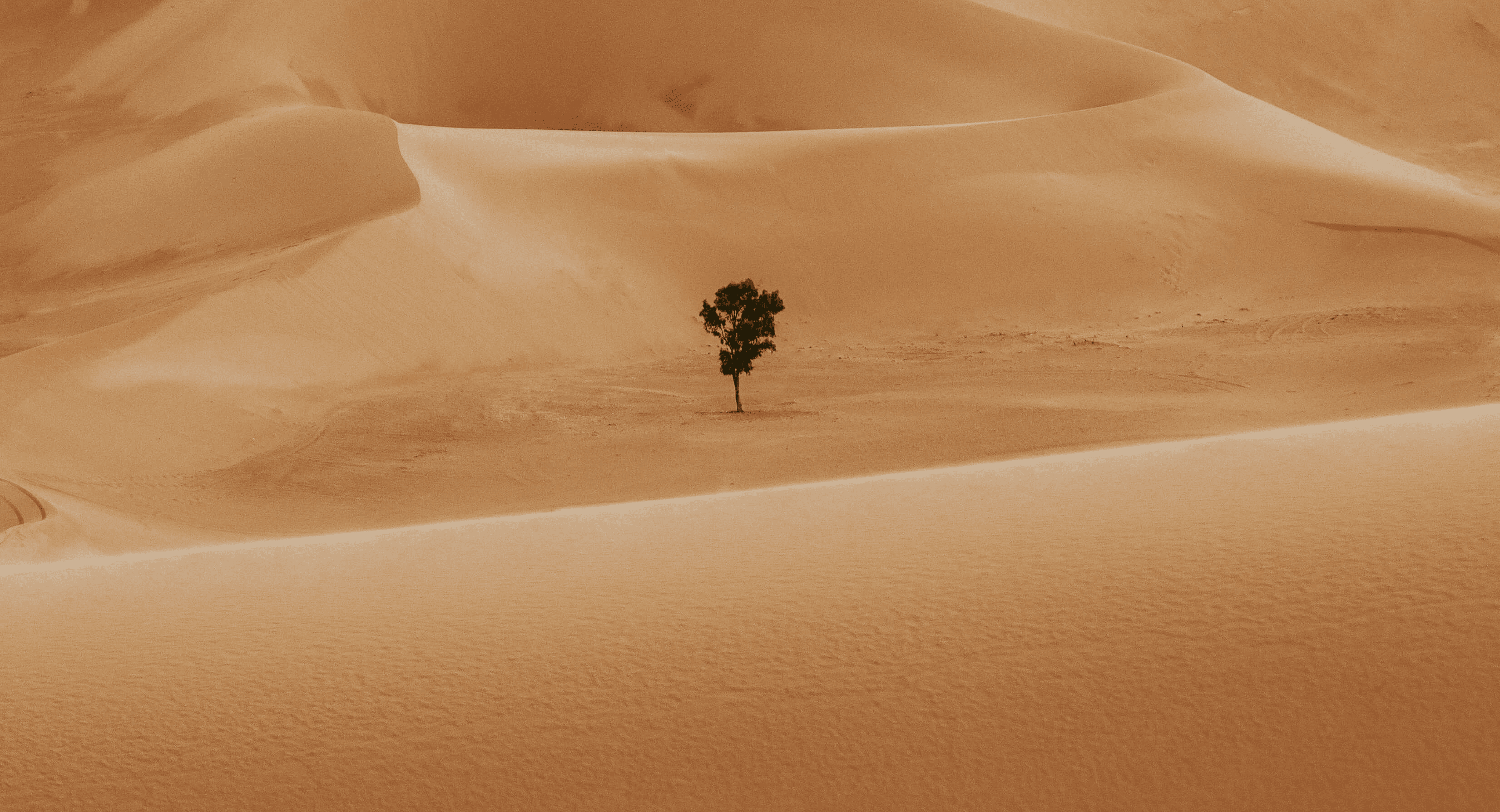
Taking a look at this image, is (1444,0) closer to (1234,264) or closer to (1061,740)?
(1234,264)

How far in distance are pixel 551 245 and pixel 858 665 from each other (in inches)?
788

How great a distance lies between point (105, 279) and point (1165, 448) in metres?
22.7

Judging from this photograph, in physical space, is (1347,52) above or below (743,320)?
above

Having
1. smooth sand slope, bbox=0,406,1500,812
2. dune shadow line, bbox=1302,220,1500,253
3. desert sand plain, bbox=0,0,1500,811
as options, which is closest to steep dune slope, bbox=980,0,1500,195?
desert sand plain, bbox=0,0,1500,811

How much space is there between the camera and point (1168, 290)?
25.8 metres

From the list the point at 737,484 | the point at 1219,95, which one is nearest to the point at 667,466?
the point at 737,484

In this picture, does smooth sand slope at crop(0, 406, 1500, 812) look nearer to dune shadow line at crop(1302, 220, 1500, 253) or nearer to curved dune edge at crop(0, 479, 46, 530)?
curved dune edge at crop(0, 479, 46, 530)

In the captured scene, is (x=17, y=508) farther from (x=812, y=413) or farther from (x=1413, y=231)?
(x=1413, y=231)

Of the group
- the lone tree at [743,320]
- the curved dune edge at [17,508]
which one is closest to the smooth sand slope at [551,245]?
the curved dune edge at [17,508]

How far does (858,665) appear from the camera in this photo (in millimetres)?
6566

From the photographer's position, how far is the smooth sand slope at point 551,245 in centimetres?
1914

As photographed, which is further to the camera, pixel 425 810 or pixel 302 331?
pixel 302 331

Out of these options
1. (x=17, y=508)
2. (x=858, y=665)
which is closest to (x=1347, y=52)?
(x=17, y=508)

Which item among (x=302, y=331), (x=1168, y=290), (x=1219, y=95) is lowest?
(x=302, y=331)
